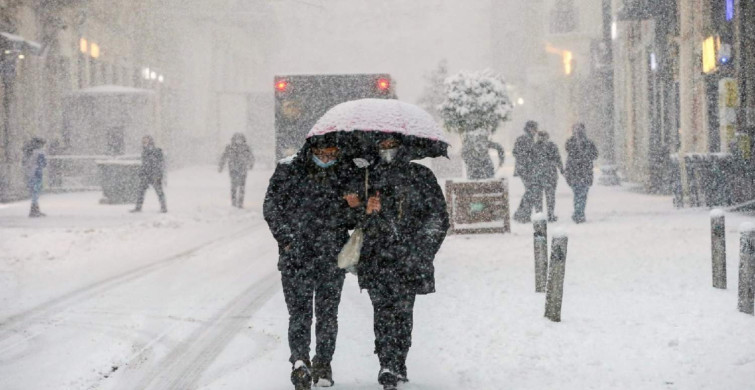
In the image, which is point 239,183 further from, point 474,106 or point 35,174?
point 474,106

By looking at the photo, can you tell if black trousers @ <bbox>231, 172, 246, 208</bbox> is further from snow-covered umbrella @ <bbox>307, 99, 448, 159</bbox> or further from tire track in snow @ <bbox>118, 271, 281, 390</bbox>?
snow-covered umbrella @ <bbox>307, 99, 448, 159</bbox>

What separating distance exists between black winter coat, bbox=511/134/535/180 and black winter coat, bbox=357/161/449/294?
1107 cm

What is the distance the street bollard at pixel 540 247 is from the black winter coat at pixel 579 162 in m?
7.35

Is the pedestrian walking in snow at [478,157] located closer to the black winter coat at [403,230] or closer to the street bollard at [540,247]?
the street bollard at [540,247]

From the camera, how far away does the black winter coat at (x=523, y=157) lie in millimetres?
16938

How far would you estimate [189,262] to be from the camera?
42.9 feet

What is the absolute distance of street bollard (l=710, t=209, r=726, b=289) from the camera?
9.22 m

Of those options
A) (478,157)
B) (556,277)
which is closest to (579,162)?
(478,157)

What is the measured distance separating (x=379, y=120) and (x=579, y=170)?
445 inches

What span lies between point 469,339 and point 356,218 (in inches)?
80.0

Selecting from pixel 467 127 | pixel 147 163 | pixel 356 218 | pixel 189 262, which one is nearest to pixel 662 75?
pixel 467 127

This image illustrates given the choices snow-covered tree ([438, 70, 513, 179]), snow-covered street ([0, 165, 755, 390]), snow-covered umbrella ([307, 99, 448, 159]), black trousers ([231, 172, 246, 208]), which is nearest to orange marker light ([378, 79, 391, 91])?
snow-covered tree ([438, 70, 513, 179])

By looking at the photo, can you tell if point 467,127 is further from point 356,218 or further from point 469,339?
point 356,218

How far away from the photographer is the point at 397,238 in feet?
19.7
